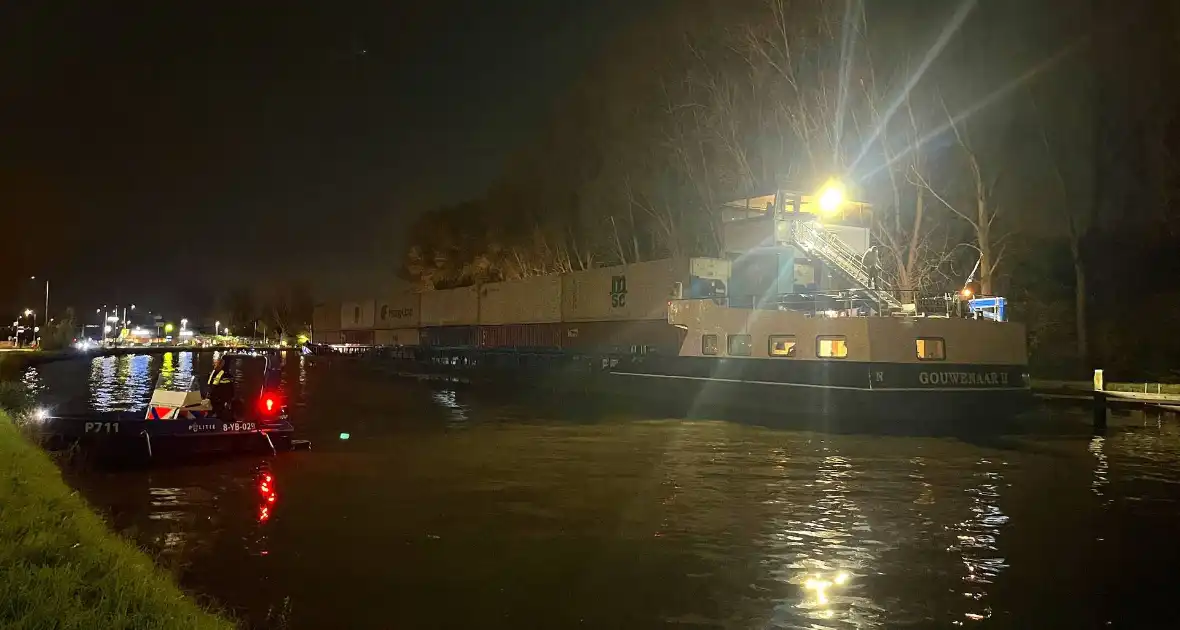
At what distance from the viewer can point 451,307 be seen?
54750 millimetres

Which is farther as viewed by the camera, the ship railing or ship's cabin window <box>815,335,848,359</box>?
the ship railing

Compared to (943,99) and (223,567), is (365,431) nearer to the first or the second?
(223,567)

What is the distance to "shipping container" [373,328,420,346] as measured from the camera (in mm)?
61181

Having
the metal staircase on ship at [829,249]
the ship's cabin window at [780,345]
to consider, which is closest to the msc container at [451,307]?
the metal staircase on ship at [829,249]

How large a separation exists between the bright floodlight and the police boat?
16.9 metres

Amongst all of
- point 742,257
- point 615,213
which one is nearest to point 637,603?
point 742,257

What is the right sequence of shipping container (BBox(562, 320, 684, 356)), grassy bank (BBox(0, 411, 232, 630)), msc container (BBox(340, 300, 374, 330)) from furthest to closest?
1. msc container (BBox(340, 300, 374, 330))
2. shipping container (BBox(562, 320, 684, 356))
3. grassy bank (BBox(0, 411, 232, 630))

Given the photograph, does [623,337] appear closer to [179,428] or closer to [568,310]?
[568,310]

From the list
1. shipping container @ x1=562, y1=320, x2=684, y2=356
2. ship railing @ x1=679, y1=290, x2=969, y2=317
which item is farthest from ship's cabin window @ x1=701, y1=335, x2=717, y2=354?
shipping container @ x1=562, y1=320, x2=684, y2=356

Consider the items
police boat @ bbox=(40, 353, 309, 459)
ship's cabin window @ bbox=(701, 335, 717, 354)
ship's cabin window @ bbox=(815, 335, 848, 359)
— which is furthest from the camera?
ship's cabin window @ bbox=(701, 335, 717, 354)

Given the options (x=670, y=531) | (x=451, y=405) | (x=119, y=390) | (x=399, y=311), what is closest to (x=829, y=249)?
(x=451, y=405)

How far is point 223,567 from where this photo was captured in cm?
835

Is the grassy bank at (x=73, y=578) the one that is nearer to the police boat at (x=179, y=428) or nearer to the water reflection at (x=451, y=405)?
the police boat at (x=179, y=428)

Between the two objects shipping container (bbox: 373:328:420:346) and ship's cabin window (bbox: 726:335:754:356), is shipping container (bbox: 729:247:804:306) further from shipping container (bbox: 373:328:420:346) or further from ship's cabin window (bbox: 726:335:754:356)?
shipping container (bbox: 373:328:420:346)
